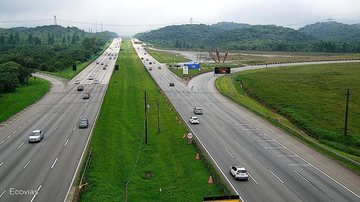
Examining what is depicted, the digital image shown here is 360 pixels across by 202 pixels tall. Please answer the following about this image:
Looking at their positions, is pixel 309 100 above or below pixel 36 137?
below

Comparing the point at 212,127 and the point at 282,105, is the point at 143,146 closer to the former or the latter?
the point at 212,127

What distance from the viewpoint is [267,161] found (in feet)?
149

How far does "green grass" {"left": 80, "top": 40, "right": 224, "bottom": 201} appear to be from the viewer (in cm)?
3644

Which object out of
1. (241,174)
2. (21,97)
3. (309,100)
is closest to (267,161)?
(241,174)

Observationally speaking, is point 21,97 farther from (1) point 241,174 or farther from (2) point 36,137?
(1) point 241,174

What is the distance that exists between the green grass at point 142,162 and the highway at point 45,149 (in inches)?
87.4

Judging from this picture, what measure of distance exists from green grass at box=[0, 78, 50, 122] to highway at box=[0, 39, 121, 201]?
2.18m

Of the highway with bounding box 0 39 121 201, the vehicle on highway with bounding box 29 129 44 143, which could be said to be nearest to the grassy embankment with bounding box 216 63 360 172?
the highway with bounding box 0 39 121 201

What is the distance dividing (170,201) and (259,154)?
16912 millimetres

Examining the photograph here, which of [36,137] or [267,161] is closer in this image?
[267,161]

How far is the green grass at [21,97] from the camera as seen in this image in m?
75.9

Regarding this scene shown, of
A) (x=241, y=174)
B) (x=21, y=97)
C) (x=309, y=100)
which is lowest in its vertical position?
(x=21, y=97)

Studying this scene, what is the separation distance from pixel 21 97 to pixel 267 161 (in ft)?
218

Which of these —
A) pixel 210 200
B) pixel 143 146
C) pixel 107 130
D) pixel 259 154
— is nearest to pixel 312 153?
pixel 259 154
